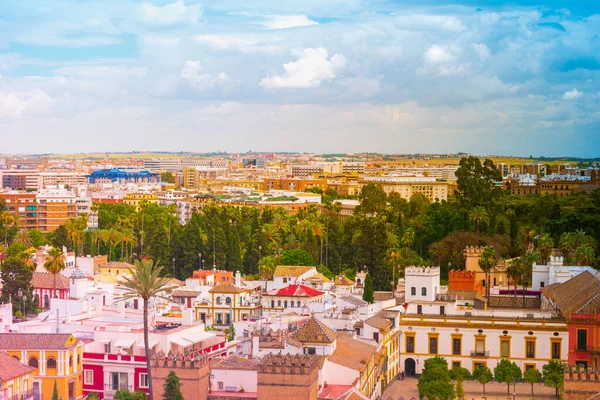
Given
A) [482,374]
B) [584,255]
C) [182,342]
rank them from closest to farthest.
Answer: [182,342]
[482,374]
[584,255]

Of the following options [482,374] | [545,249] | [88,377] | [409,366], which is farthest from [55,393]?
[545,249]

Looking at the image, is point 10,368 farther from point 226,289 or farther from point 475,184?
point 475,184

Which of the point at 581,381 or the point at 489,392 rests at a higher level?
the point at 581,381

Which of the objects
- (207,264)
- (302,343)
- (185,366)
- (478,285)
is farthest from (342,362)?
(207,264)

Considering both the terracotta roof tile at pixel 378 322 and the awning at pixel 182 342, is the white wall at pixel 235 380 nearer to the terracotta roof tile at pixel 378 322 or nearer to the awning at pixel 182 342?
the awning at pixel 182 342

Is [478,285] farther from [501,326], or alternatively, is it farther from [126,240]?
[126,240]

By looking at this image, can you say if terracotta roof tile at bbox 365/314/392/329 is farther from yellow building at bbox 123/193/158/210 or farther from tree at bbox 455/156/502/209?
yellow building at bbox 123/193/158/210
